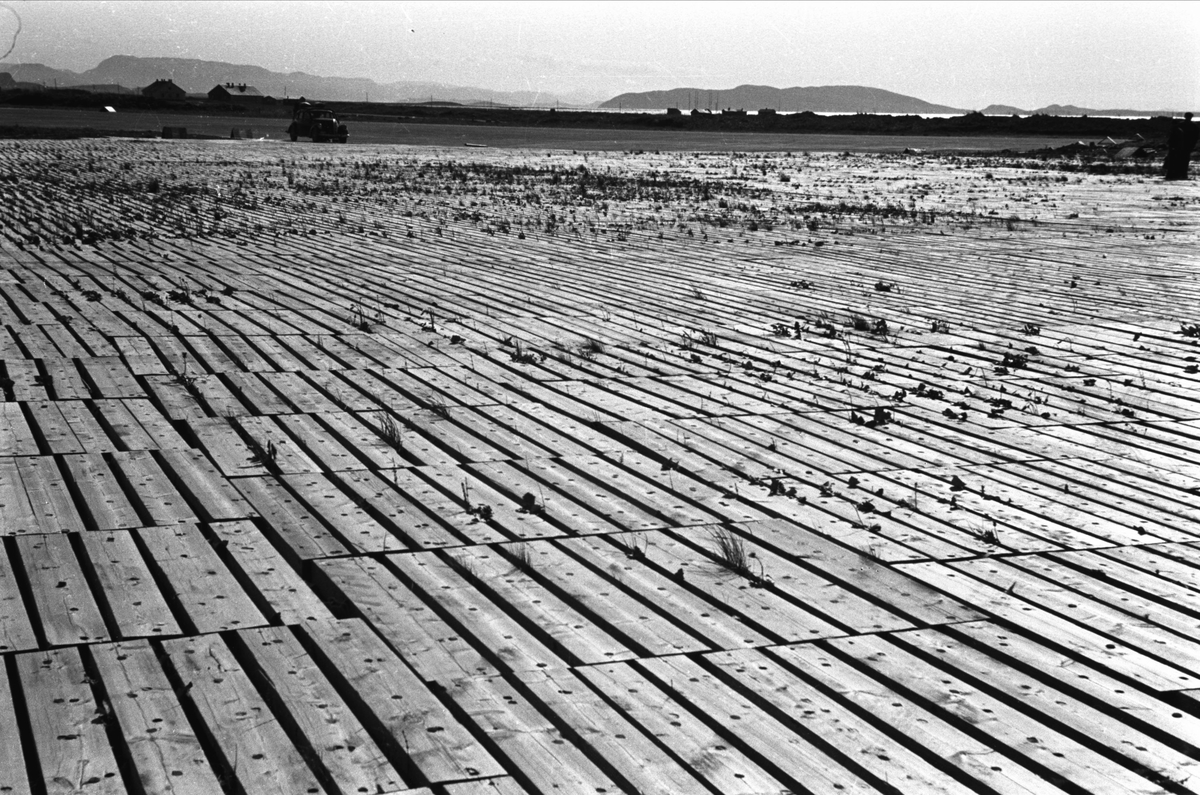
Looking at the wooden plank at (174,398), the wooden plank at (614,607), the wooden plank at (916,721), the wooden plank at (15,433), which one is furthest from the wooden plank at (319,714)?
the wooden plank at (174,398)

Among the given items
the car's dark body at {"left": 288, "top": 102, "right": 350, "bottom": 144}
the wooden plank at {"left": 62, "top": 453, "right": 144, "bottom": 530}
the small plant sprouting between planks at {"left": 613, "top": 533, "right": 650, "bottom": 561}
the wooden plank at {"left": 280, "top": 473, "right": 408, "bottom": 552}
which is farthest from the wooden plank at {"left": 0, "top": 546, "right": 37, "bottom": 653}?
the car's dark body at {"left": 288, "top": 102, "right": 350, "bottom": 144}

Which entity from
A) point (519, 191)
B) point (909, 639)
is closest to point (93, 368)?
point (909, 639)

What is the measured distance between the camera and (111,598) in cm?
455

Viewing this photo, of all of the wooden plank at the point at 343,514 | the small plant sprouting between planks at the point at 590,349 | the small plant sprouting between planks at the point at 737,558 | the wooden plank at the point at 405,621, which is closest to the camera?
the wooden plank at the point at 405,621

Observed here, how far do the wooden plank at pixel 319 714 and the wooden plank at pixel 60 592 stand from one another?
1.74 feet

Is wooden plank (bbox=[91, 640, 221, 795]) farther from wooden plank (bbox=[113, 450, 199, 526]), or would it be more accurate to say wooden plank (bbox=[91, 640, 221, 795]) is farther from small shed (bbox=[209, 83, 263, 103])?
small shed (bbox=[209, 83, 263, 103])

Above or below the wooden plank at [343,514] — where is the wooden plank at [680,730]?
above

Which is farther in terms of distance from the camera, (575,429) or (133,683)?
(575,429)

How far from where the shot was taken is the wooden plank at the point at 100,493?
5.37 m

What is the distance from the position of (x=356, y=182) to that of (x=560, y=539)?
23.9 metres

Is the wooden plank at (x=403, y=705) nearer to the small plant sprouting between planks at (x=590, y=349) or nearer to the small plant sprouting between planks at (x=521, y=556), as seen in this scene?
the small plant sprouting between planks at (x=521, y=556)

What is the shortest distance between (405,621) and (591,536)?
3.77 feet

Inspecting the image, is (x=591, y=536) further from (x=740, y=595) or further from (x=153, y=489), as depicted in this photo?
(x=153, y=489)

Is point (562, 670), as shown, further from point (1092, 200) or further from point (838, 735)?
point (1092, 200)
